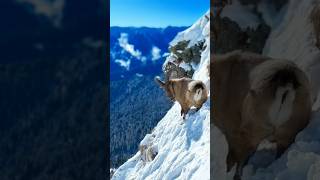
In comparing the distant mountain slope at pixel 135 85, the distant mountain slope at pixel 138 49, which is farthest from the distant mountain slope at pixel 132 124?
the distant mountain slope at pixel 138 49

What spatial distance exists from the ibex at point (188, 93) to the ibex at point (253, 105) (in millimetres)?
7373

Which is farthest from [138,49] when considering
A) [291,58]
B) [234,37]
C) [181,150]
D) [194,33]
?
[291,58]

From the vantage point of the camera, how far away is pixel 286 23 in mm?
4250

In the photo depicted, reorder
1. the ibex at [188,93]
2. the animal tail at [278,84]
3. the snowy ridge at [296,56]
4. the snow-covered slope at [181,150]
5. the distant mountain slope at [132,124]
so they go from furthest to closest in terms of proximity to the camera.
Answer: the distant mountain slope at [132,124] → the ibex at [188,93] → the snow-covered slope at [181,150] → the animal tail at [278,84] → the snowy ridge at [296,56]

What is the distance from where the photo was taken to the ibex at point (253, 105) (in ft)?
13.9

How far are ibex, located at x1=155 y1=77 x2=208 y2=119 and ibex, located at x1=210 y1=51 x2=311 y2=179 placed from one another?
24.2 ft

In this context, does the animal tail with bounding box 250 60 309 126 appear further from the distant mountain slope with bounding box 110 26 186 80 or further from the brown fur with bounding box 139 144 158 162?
the distant mountain slope with bounding box 110 26 186 80

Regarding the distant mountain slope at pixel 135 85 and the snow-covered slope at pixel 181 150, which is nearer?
the snow-covered slope at pixel 181 150

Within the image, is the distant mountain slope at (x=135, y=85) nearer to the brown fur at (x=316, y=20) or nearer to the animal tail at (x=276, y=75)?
the animal tail at (x=276, y=75)

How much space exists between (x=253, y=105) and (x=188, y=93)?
7.86 m

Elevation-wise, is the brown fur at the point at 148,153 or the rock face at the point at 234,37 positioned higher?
the rock face at the point at 234,37

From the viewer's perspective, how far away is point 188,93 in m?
12.1

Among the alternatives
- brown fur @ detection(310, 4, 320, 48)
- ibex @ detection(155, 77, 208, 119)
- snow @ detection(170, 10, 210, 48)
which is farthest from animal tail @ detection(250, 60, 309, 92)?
snow @ detection(170, 10, 210, 48)
